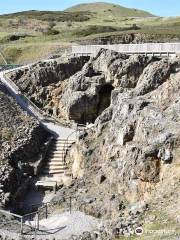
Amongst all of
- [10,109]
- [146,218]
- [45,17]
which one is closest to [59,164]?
[10,109]

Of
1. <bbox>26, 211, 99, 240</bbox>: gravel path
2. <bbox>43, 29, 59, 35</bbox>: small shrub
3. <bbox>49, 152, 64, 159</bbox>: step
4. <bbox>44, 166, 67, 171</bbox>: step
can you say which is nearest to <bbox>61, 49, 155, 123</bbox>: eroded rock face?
<bbox>49, 152, 64, 159</bbox>: step

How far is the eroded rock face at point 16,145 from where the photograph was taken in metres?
41.7

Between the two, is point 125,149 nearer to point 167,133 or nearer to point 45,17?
point 167,133

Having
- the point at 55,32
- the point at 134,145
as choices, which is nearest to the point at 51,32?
the point at 55,32

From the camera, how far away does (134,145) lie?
36.2 meters

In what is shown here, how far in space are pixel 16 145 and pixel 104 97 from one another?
1303cm

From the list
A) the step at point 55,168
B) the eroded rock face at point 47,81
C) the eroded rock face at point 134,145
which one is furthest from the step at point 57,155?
the eroded rock face at point 47,81

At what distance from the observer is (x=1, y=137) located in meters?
47.0

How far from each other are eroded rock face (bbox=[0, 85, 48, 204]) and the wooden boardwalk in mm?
11118

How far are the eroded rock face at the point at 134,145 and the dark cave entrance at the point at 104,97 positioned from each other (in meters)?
3.51

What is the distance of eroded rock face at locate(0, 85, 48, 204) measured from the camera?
4169cm

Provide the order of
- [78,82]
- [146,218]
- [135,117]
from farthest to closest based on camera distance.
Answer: [78,82]
[135,117]
[146,218]

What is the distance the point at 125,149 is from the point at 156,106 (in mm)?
3969

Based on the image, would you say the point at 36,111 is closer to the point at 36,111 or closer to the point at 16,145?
the point at 36,111
